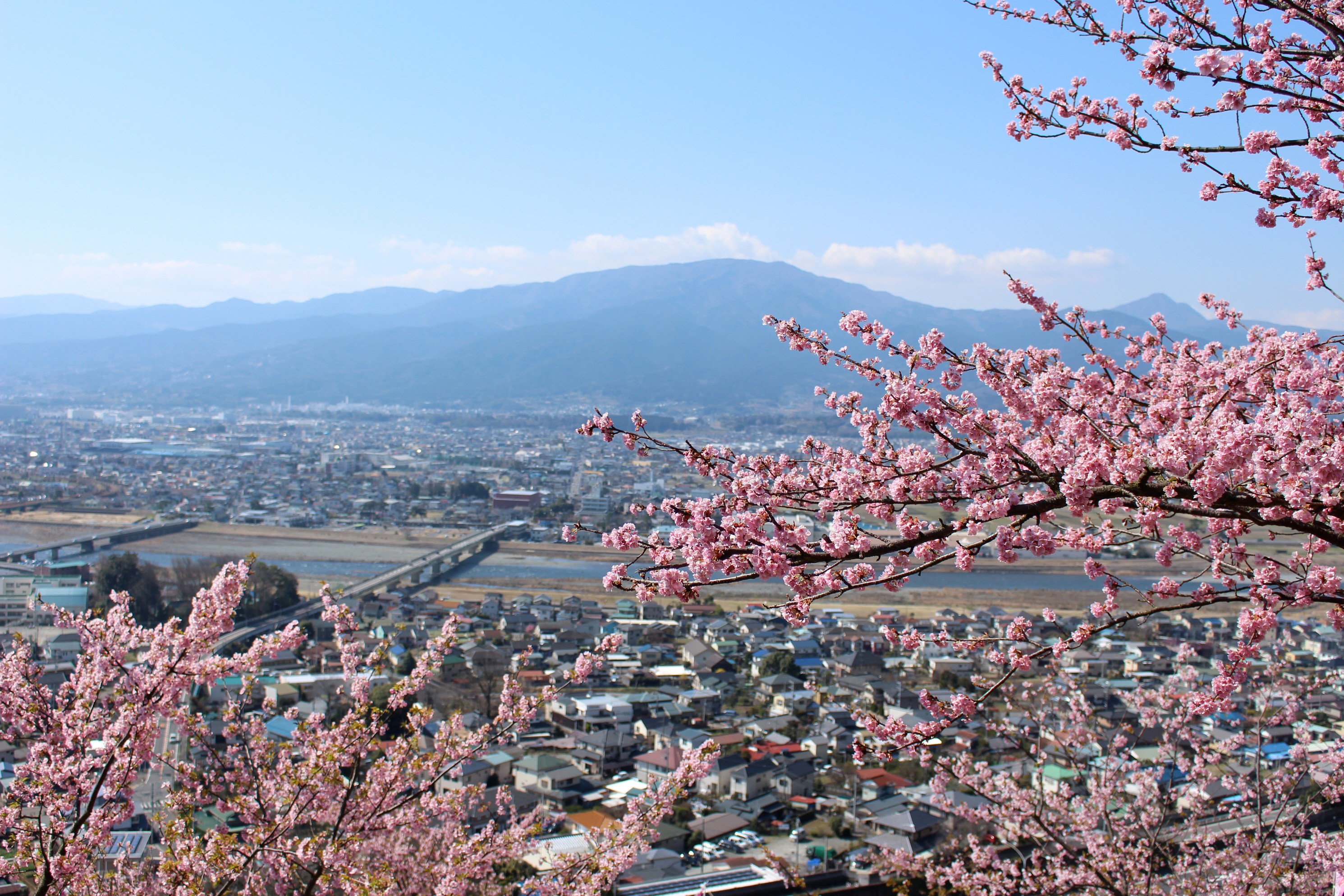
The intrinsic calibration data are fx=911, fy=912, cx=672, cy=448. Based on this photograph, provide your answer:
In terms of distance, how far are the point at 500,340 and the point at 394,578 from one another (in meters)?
86.5

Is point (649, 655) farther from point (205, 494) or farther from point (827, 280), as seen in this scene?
point (827, 280)

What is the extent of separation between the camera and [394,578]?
53.6 feet

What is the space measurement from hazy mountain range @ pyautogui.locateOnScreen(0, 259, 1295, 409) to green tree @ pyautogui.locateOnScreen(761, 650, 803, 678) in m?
46.1

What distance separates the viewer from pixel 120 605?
214 cm

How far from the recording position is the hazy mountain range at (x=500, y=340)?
77.2m

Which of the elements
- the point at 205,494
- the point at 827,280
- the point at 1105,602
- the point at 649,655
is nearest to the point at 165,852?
the point at 1105,602

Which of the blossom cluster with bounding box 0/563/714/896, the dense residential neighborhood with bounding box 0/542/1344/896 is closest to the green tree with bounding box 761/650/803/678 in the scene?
the dense residential neighborhood with bounding box 0/542/1344/896

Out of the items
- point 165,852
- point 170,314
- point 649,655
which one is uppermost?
point 170,314

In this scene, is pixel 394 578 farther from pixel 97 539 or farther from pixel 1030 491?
pixel 1030 491

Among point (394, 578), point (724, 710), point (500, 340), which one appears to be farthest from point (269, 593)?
point (500, 340)

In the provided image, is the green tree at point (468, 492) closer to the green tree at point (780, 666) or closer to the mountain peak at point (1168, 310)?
the green tree at point (780, 666)

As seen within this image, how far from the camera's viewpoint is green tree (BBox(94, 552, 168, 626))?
1183 centimetres

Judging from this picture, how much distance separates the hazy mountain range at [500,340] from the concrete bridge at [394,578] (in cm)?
3916

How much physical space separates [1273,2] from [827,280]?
13552 cm
